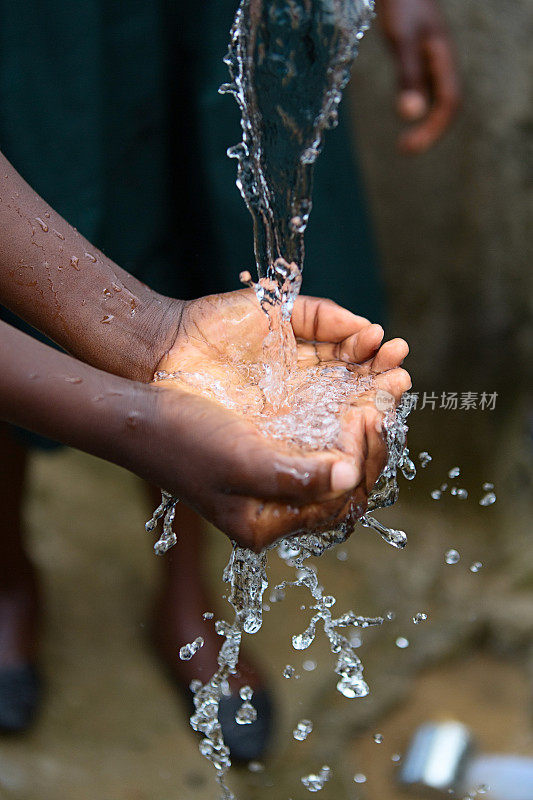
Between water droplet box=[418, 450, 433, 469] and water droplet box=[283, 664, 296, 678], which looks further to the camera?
water droplet box=[418, 450, 433, 469]

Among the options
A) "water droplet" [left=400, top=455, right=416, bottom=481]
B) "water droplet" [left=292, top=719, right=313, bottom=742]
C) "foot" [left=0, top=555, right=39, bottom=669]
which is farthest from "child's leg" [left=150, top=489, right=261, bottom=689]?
"water droplet" [left=400, top=455, right=416, bottom=481]

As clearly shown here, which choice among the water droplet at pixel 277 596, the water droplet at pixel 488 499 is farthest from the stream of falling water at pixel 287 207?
the water droplet at pixel 488 499

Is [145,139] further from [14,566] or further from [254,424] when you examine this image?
[14,566]

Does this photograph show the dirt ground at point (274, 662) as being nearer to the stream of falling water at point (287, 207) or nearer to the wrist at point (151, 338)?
the stream of falling water at point (287, 207)

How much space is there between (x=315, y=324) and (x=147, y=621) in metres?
0.94

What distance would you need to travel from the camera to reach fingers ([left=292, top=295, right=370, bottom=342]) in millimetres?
1160

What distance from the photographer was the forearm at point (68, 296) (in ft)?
3.88

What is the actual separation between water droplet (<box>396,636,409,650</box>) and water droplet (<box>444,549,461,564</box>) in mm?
263

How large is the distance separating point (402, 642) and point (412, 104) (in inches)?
45.4

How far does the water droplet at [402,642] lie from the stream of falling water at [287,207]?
409 millimetres

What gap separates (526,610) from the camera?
1.91 meters

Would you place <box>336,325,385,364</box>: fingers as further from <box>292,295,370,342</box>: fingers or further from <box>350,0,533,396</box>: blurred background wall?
<box>350,0,533,396</box>: blurred background wall

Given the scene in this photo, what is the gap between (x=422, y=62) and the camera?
1743 millimetres

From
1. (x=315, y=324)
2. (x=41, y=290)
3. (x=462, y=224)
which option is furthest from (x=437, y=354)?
(x=41, y=290)
